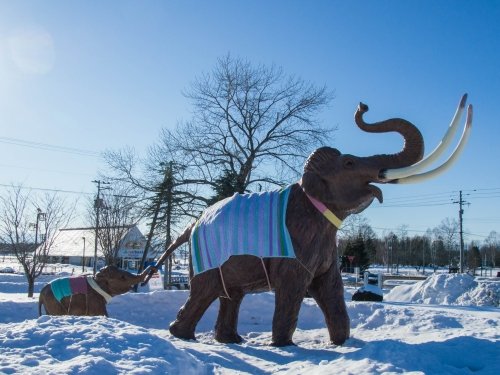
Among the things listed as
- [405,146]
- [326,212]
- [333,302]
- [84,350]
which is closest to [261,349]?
[333,302]

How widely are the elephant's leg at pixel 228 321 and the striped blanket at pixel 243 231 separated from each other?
701 millimetres

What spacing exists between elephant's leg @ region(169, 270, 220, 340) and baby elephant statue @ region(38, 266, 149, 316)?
54.4 inches

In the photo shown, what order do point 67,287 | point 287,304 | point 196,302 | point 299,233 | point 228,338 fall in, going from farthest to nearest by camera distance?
point 67,287, point 228,338, point 196,302, point 299,233, point 287,304

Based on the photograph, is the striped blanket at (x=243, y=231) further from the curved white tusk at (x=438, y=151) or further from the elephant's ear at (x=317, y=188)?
the curved white tusk at (x=438, y=151)

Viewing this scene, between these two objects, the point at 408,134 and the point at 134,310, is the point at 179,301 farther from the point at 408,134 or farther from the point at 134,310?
the point at 408,134

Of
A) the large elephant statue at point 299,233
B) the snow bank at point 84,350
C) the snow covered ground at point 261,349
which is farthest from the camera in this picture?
the large elephant statue at point 299,233

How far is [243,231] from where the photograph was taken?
6.31 metres

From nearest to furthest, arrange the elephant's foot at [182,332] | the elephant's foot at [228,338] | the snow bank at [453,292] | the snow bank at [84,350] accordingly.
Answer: the snow bank at [84,350] → the elephant's foot at [182,332] → the elephant's foot at [228,338] → the snow bank at [453,292]

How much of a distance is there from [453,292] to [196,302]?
9177 millimetres

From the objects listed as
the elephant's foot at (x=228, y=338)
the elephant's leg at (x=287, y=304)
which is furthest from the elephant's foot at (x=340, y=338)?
the elephant's foot at (x=228, y=338)

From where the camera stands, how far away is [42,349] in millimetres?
4180

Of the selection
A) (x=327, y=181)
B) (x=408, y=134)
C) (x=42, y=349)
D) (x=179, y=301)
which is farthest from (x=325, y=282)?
(x=179, y=301)

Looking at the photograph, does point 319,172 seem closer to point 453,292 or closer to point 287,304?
point 287,304

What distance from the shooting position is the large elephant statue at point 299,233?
5.99 meters
